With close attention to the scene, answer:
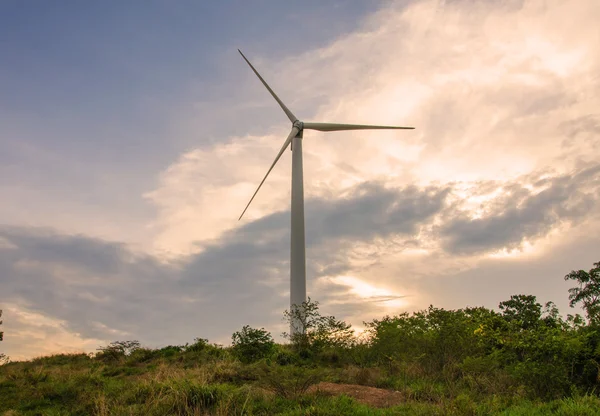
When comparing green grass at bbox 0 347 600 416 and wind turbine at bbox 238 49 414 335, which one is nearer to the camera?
green grass at bbox 0 347 600 416

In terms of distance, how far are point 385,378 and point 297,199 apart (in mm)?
22202

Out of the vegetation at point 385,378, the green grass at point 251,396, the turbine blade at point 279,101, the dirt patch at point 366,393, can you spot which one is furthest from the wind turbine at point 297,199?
the dirt patch at point 366,393

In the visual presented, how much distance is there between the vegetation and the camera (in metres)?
14.7

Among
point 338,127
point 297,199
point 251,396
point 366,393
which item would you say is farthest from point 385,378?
point 338,127

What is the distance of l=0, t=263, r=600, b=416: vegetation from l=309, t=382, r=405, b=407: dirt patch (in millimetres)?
48

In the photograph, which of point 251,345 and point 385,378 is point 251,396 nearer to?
point 385,378

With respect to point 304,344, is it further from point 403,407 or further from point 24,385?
point 403,407

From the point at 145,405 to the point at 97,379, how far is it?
910cm

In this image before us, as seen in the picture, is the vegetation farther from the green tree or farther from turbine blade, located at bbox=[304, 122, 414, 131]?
turbine blade, located at bbox=[304, 122, 414, 131]

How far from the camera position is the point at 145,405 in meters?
15.0

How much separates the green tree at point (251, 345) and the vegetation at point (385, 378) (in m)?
0.08

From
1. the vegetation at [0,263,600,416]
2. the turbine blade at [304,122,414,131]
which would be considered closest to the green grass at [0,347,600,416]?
the vegetation at [0,263,600,416]

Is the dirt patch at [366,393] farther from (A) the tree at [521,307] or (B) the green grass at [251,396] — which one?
(A) the tree at [521,307]

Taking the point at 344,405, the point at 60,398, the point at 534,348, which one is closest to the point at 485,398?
the point at 534,348
